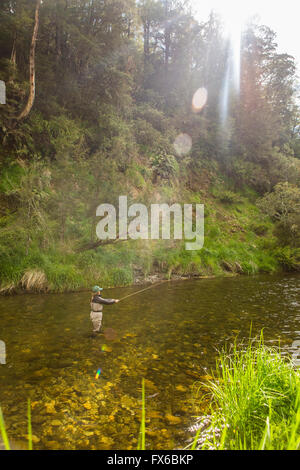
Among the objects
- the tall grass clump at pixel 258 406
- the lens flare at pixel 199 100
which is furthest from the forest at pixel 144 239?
the lens flare at pixel 199 100

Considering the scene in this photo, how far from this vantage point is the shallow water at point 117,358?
3424mm

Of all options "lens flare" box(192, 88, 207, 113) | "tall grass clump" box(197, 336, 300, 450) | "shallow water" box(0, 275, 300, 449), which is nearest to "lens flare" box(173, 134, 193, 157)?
"lens flare" box(192, 88, 207, 113)

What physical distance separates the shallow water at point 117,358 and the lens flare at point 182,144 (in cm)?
1692

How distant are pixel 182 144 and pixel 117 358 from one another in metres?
22.9

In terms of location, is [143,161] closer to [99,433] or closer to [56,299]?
[56,299]

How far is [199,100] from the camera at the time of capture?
28.1 m

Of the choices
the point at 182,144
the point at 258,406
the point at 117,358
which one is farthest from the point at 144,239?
the point at 182,144

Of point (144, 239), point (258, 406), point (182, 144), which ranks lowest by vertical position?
point (258, 406)

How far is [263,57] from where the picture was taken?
32562mm

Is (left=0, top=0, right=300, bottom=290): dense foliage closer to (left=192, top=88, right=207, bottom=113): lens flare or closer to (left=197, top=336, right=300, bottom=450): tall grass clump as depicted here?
(left=192, top=88, right=207, bottom=113): lens flare

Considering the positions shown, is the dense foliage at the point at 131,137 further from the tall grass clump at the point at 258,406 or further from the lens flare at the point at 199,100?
the tall grass clump at the point at 258,406

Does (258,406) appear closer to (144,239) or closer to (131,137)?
(144,239)

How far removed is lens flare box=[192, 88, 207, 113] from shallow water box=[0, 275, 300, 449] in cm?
2262
